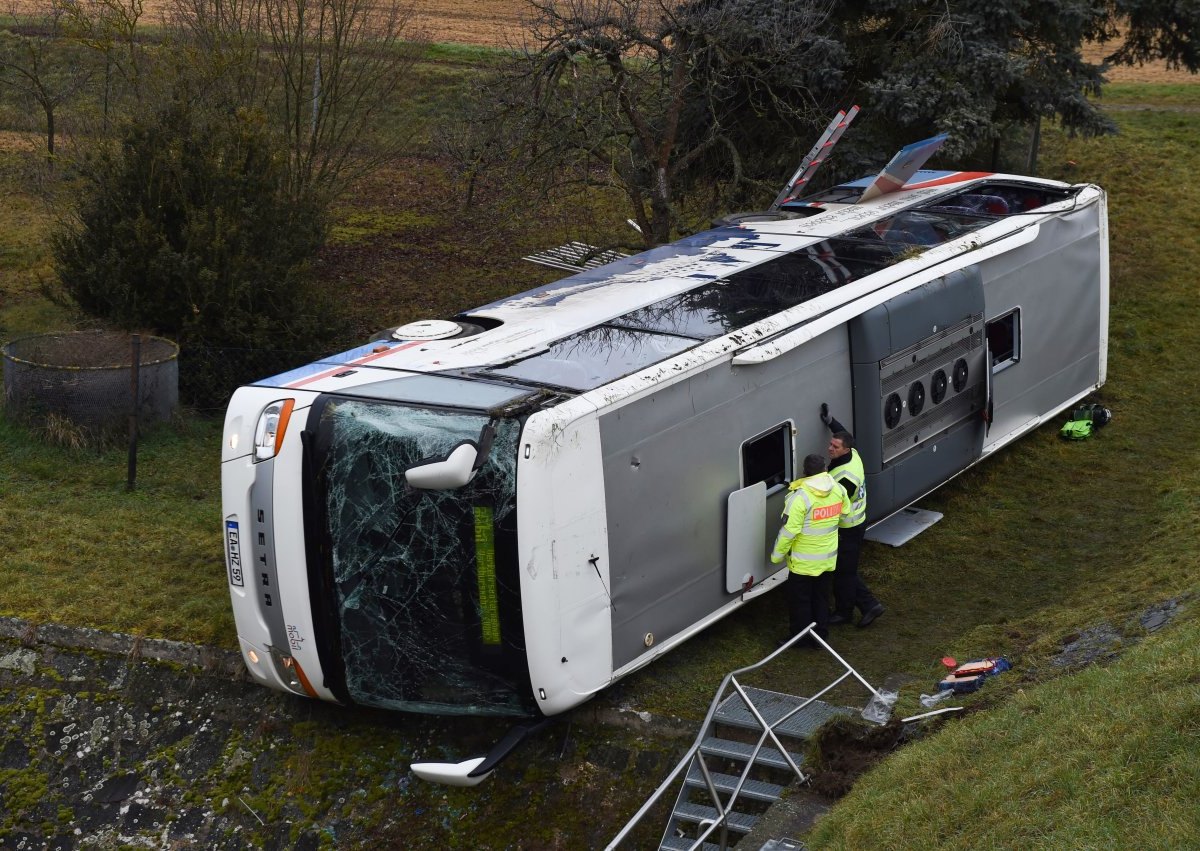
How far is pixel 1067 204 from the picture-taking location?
1255cm

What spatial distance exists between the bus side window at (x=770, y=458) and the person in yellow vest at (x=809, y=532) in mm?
220

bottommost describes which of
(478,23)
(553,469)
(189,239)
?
(553,469)

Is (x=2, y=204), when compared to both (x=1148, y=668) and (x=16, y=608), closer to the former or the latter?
(x=16, y=608)

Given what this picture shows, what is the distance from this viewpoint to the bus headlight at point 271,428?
766cm

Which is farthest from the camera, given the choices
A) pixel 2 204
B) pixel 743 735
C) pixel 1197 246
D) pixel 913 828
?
pixel 2 204

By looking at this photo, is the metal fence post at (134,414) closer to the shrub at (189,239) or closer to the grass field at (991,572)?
the grass field at (991,572)

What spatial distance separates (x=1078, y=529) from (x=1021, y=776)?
535 cm

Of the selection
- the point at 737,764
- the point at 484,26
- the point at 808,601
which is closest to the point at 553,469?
the point at 737,764

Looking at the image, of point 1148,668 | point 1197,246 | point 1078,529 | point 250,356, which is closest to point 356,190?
point 250,356

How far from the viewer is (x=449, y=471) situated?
7.10 metres

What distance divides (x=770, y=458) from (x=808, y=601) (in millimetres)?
1020

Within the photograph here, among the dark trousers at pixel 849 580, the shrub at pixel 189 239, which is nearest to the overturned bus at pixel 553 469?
the dark trousers at pixel 849 580

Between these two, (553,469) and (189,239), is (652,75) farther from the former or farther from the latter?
(553,469)

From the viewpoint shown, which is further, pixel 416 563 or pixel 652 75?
pixel 652 75
